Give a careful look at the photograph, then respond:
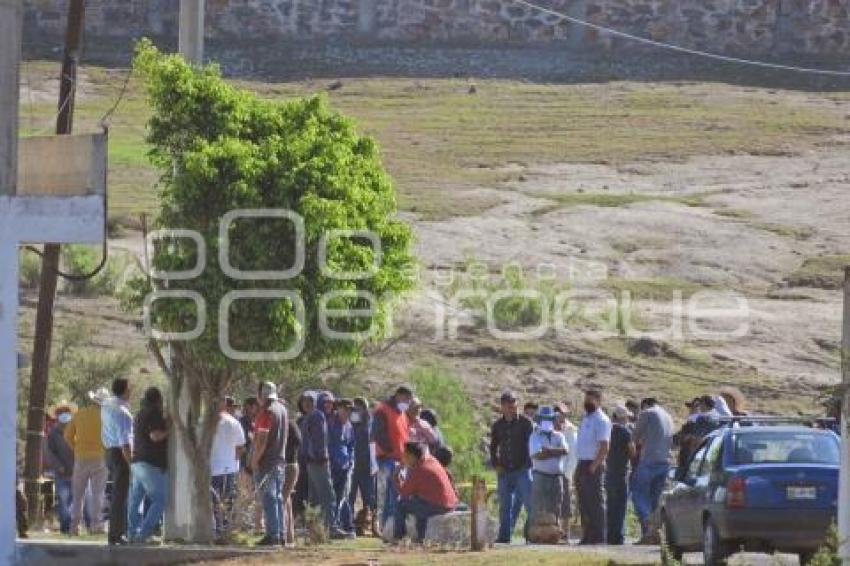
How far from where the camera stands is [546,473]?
83.5 feet

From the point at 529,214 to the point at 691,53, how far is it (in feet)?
53.2

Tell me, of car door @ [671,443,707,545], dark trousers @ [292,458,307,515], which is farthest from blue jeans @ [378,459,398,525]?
car door @ [671,443,707,545]

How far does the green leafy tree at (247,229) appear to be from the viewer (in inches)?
880

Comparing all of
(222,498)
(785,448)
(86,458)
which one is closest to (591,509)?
(222,498)

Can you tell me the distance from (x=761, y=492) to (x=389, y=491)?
591cm

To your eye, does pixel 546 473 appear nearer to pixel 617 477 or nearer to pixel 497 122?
pixel 617 477

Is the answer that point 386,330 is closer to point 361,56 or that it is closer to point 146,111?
point 146,111

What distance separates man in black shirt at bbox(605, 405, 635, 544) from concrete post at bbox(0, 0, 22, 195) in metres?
7.79

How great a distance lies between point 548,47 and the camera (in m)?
60.1

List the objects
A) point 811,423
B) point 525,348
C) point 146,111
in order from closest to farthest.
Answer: point 811,423 → point 525,348 → point 146,111

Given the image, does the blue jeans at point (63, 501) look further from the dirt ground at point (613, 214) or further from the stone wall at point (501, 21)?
the stone wall at point (501, 21)

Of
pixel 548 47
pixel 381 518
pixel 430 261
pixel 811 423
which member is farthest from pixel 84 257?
pixel 548 47

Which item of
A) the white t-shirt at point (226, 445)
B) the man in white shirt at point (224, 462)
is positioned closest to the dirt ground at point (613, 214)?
the man in white shirt at point (224, 462)

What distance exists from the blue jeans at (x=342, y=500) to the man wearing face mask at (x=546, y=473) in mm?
1918
